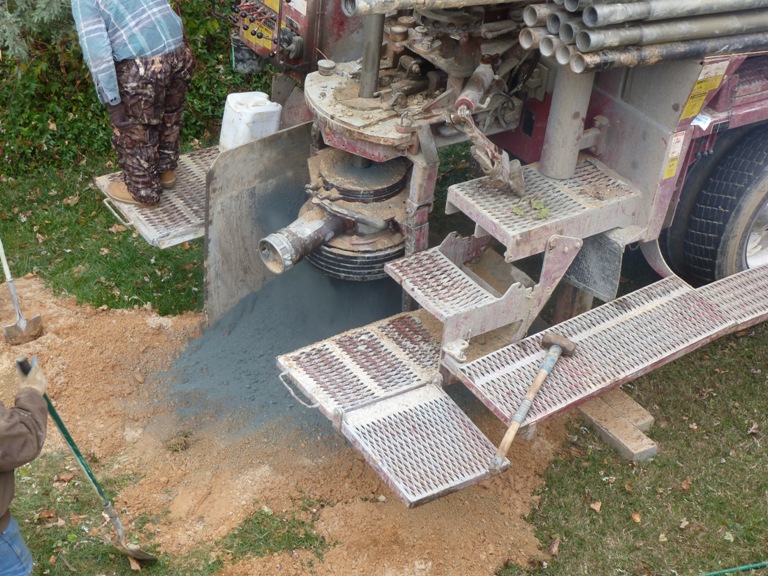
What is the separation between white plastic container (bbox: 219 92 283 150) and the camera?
228 inches

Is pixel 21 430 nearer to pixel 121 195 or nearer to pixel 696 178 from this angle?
pixel 121 195

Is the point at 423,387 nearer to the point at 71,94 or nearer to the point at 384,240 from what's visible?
the point at 384,240

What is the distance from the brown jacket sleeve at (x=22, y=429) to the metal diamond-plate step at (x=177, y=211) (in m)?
1.90

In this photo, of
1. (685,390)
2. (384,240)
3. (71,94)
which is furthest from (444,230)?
(71,94)

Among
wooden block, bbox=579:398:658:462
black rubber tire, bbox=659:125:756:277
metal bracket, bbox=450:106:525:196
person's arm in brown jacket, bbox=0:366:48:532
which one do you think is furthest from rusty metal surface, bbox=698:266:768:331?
person's arm in brown jacket, bbox=0:366:48:532

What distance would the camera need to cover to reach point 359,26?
5.95m

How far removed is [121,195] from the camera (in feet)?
19.8

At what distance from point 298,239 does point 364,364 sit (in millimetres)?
773

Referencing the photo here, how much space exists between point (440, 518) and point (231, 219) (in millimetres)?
2077

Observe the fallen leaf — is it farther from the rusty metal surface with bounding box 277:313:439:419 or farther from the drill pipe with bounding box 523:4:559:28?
the drill pipe with bounding box 523:4:559:28

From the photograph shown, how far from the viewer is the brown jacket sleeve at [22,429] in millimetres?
3660

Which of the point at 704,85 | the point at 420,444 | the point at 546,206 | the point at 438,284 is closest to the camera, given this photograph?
the point at 420,444

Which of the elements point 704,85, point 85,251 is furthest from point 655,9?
A: point 85,251

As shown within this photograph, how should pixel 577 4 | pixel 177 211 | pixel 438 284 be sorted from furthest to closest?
1. pixel 177 211
2. pixel 438 284
3. pixel 577 4
